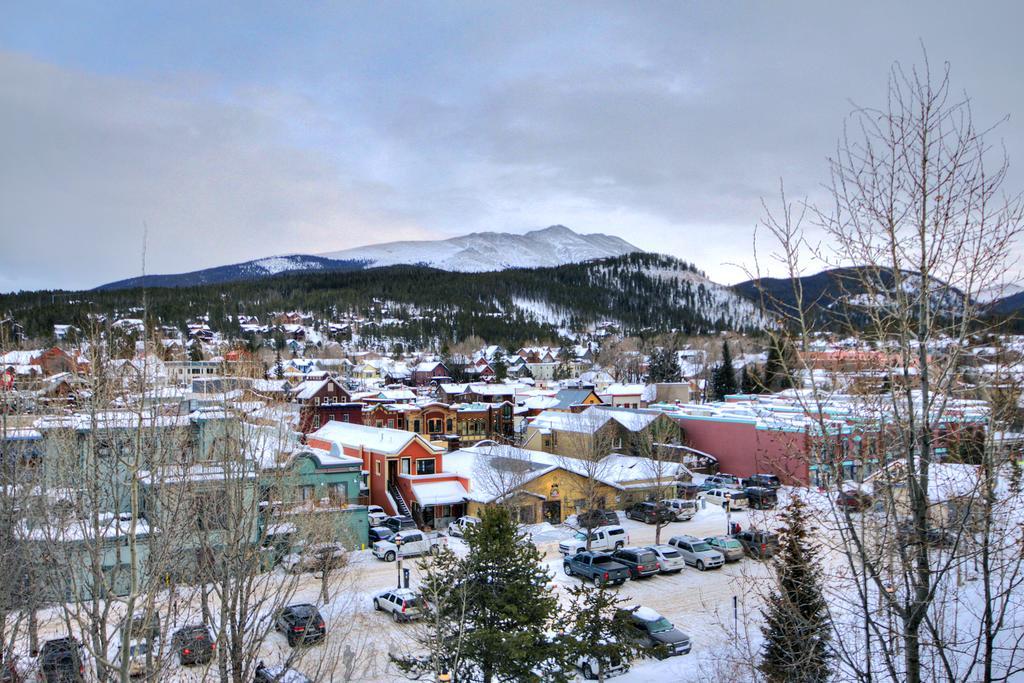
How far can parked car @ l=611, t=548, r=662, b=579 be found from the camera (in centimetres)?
1905

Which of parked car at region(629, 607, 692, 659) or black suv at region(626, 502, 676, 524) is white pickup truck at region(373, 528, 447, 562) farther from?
black suv at region(626, 502, 676, 524)

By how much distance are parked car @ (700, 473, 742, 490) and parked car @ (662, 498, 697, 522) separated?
163 inches

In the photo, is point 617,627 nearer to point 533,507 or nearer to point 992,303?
point 992,303

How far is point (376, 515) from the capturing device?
2494cm

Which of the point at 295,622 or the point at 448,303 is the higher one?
the point at 448,303

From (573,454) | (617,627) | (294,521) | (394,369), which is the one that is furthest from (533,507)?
(394,369)

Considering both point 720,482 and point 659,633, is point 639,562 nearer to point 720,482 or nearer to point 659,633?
point 659,633

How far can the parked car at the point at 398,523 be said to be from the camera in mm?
23519

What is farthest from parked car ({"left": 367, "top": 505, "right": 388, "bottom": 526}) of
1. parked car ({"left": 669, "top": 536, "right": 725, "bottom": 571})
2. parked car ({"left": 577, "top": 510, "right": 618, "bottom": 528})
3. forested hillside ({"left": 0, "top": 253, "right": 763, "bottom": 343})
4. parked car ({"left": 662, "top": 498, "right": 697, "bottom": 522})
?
forested hillside ({"left": 0, "top": 253, "right": 763, "bottom": 343})

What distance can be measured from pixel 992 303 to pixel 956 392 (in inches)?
25.0

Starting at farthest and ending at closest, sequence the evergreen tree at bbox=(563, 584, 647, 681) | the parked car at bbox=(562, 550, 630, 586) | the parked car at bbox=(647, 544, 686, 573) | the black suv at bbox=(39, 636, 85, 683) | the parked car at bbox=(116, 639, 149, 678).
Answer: the parked car at bbox=(647, 544, 686, 573)
the parked car at bbox=(562, 550, 630, 586)
the evergreen tree at bbox=(563, 584, 647, 681)
the black suv at bbox=(39, 636, 85, 683)
the parked car at bbox=(116, 639, 149, 678)

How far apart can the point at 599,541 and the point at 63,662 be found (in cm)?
1445

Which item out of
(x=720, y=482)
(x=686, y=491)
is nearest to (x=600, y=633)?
(x=686, y=491)

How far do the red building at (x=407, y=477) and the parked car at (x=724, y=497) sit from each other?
36.3ft
